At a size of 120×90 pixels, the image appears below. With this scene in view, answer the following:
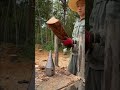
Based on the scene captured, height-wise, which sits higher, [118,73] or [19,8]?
[19,8]

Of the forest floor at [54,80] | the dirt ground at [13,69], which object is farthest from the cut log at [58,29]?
the forest floor at [54,80]

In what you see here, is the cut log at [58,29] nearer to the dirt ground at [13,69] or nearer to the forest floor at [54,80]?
the dirt ground at [13,69]

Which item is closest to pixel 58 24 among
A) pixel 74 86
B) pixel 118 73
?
pixel 118 73

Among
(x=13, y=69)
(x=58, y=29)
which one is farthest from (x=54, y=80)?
(x=13, y=69)

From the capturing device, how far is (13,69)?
1.01 m

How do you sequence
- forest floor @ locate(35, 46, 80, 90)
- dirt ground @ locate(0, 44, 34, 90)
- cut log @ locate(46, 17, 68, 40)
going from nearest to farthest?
dirt ground @ locate(0, 44, 34, 90), cut log @ locate(46, 17, 68, 40), forest floor @ locate(35, 46, 80, 90)

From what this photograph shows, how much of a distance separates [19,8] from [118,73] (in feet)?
1.18

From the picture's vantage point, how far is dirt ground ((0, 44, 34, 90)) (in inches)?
38.7

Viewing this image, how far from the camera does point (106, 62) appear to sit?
1.00 meters

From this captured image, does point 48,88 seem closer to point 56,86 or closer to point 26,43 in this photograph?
point 56,86

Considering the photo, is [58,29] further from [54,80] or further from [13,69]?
[54,80]

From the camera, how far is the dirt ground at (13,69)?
0.98 m

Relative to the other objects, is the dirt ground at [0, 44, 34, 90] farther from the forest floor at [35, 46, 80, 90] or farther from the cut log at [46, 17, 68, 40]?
the forest floor at [35, 46, 80, 90]

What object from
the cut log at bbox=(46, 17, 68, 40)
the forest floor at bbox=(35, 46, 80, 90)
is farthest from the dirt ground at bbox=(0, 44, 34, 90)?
the forest floor at bbox=(35, 46, 80, 90)
